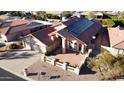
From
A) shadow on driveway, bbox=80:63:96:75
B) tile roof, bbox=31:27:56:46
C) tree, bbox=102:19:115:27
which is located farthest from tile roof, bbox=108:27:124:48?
tile roof, bbox=31:27:56:46

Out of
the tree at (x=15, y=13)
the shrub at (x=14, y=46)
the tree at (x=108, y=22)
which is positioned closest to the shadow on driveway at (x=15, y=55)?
the shrub at (x=14, y=46)

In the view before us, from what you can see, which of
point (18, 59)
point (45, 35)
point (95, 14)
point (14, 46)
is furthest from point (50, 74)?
point (95, 14)

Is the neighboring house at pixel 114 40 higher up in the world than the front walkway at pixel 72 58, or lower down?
higher up

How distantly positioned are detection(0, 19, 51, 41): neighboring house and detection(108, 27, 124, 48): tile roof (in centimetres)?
273

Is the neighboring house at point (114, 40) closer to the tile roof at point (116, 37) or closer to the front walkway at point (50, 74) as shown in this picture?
the tile roof at point (116, 37)

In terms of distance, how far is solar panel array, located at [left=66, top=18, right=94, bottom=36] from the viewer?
31.4ft

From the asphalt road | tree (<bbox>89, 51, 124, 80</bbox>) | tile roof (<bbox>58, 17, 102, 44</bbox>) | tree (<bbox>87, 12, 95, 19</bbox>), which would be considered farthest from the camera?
tile roof (<bbox>58, 17, 102, 44</bbox>)

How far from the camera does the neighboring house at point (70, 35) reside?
376 inches

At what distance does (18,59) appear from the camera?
995 cm

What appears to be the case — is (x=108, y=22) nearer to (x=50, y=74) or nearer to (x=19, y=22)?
(x=50, y=74)

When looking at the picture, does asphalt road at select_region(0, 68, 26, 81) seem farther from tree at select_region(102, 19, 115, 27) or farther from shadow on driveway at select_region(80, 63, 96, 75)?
tree at select_region(102, 19, 115, 27)

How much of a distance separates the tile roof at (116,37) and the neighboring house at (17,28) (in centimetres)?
273

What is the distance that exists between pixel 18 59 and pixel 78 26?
296 cm

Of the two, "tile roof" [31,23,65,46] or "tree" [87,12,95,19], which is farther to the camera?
"tile roof" [31,23,65,46]
